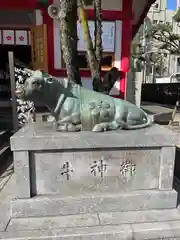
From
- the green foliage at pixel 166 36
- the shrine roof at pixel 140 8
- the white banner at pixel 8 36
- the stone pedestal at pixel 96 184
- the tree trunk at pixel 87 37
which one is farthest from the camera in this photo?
the green foliage at pixel 166 36

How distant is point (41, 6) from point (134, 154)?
652 centimetres

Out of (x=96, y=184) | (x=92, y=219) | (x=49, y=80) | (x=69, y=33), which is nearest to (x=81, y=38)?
(x=69, y=33)

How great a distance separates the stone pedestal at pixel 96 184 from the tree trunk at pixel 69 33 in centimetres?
191

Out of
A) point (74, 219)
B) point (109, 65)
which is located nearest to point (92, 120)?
point (74, 219)

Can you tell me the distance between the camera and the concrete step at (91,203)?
2.47 m

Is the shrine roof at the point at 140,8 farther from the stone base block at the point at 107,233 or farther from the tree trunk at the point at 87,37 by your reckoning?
the stone base block at the point at 107,233

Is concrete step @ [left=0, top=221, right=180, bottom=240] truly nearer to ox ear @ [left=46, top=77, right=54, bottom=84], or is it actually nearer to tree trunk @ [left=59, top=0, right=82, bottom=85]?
ox ear @ [left=46, top=77, right=54, bottom=84]

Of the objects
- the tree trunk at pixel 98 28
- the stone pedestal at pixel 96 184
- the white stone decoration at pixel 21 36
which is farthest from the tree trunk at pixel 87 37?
the white stone decoration at pixel 21 36

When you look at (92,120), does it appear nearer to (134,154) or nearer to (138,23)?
(134,154)

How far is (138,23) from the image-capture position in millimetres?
11883

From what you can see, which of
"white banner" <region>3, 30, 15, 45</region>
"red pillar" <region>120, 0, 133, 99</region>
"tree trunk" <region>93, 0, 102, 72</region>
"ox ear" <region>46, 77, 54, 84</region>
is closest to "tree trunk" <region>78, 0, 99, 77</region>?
"tree trunk" <region>93, 0, 102, 72</region>

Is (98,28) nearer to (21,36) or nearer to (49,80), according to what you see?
(49,80)

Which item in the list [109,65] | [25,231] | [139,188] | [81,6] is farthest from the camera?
[109,65]

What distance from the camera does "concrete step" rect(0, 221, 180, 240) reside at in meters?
2.24
